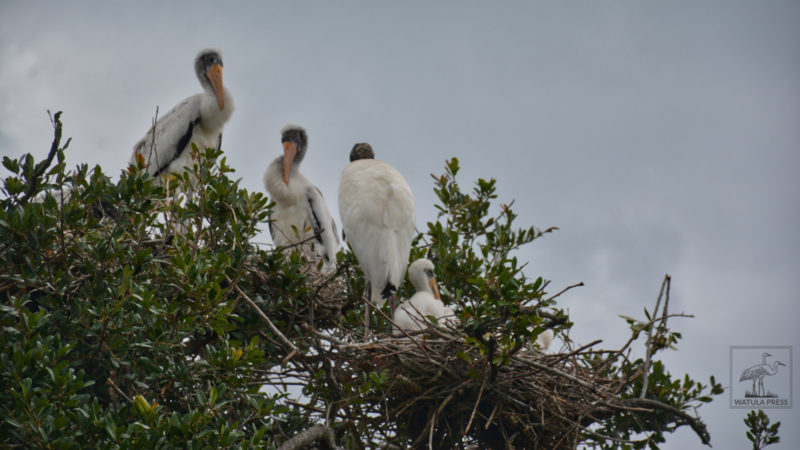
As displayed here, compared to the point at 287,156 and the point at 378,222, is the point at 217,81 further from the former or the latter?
the point at 378,222

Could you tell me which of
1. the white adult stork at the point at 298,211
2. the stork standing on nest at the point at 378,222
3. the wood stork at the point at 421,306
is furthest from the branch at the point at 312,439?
the white adult stork at the point at 298,211

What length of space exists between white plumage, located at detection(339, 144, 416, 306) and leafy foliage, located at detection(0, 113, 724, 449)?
9.7 inches

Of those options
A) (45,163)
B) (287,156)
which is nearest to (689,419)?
(45,163)

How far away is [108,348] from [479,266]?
2.48 metres

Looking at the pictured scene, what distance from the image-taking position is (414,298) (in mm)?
4707

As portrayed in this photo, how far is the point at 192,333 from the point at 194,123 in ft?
11.9

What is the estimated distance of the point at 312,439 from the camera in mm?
3359

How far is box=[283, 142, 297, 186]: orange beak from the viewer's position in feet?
21.5

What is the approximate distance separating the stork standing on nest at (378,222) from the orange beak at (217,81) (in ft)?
6.21

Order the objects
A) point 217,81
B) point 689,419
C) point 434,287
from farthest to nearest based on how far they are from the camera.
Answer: point 217,81
point 434,287
point 689,419

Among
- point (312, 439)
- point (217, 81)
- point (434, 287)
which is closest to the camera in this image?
point (312, 439)

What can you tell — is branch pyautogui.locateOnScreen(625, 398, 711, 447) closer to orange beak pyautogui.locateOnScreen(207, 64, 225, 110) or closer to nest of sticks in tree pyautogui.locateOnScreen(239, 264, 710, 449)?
nest of sticks in tree pyautogui.locateOnScreen(239, 264, 710, 449)

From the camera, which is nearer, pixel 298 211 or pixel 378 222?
pixel 378 222

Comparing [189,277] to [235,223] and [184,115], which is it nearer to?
[235,223]
